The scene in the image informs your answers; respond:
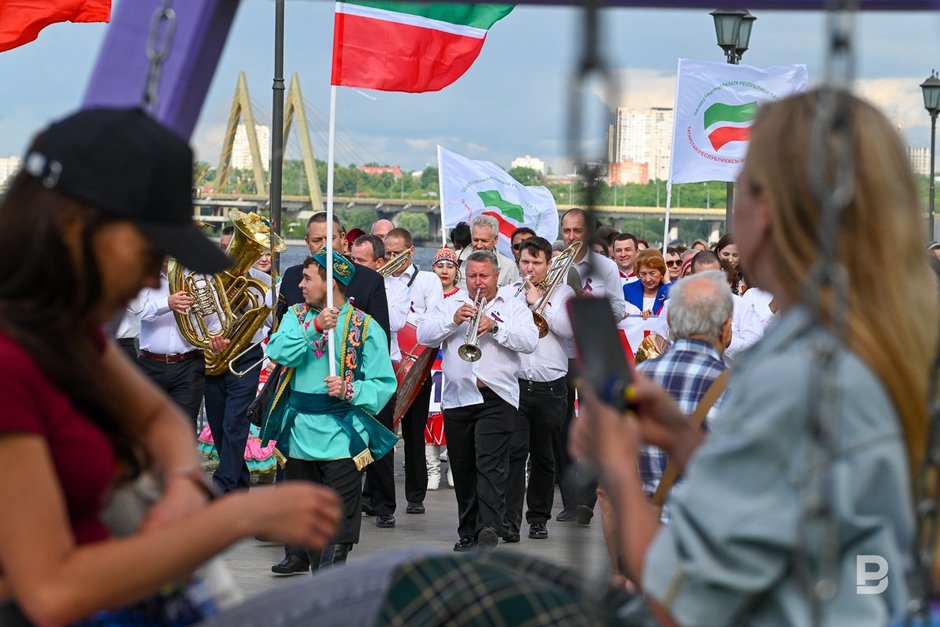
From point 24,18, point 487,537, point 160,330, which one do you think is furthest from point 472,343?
point 24,18

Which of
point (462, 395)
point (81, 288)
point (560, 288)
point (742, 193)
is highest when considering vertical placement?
point (742, 193)

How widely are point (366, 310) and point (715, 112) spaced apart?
21.7 feet

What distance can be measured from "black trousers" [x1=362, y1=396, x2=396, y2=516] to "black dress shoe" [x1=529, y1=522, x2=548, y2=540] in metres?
1.00

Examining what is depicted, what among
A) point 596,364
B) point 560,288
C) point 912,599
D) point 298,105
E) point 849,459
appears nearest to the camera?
point 849,459

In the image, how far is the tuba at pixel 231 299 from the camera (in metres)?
10.4

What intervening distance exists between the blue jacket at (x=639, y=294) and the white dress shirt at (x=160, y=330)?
3.59m

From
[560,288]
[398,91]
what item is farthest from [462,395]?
[398,91]

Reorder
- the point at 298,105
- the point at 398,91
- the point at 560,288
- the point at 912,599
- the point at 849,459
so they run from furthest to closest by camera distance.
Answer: the point at 298,105 < the point at 560,288 < the point at 398,91 < the point at 912,599 < the point at 849,459

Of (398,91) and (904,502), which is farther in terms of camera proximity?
(398,91)

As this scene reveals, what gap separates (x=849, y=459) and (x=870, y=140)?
499mm

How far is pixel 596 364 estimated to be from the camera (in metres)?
2.43

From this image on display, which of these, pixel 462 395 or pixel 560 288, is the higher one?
pixel 560 288

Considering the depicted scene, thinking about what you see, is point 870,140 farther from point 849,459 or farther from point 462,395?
point 462,395

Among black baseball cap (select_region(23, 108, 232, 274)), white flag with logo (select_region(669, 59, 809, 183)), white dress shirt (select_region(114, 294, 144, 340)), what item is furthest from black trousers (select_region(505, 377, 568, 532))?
black baseball cap (select_region(23, 108, 232, 274))
